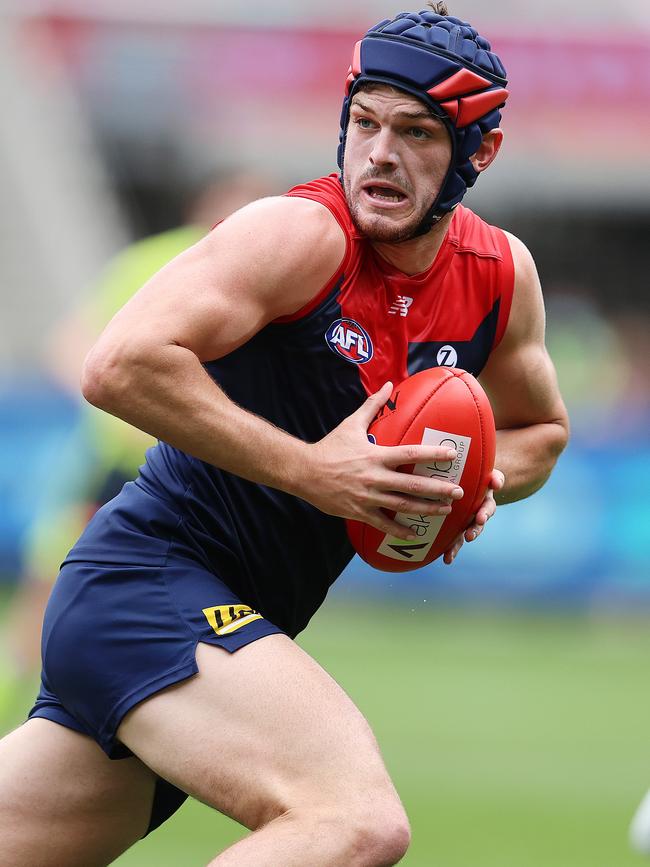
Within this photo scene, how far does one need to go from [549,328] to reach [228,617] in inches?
680

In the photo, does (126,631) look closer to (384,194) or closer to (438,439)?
(438,439)

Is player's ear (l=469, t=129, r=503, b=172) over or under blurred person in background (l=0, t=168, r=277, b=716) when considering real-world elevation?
over

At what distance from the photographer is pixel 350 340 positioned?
4113 mm

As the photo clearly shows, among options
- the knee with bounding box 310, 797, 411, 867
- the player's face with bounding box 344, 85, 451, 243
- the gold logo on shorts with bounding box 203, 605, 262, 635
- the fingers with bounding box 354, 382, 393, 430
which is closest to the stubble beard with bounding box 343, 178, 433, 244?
the player's face with bounding box 344, 85, 451, 243

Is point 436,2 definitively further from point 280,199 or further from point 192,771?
point 192,771

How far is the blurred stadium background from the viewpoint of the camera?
25.2 ft

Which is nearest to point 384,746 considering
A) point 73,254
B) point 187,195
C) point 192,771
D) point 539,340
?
point 539,340

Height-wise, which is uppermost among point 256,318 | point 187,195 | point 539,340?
point 256,318

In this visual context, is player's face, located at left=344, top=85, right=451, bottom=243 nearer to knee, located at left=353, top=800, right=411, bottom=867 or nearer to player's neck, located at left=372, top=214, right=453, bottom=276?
player's neck, located at left=372, top=214, right=453, bottom=276

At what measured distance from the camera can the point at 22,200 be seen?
2014 centimetres

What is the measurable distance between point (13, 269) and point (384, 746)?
13.3 metres

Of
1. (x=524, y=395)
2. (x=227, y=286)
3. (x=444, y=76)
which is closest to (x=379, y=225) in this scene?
(x=444, y=76)

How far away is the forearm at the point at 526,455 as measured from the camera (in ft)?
15.7

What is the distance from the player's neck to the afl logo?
0.25 m
